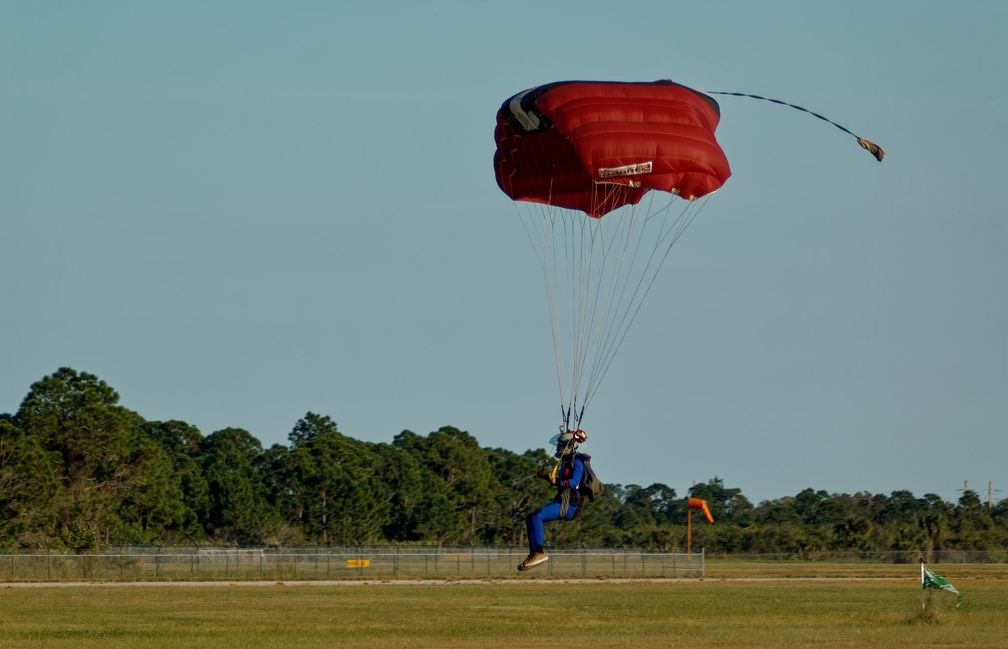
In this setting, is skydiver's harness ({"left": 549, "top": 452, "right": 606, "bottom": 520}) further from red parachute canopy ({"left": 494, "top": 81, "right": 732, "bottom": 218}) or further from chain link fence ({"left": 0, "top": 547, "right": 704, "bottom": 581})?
chain link fence ({"left": 0, "top": 547, "right": 704, "bottom": 581})

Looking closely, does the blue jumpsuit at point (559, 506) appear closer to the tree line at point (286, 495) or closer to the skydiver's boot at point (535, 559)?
the skydiver's boot at point (535, 559)

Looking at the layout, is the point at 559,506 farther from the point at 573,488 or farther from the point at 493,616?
the point at 493,616

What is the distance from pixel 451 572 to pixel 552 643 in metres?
30.3

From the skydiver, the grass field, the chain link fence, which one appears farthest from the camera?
the chain link fence

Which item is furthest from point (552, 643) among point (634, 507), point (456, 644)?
point (634, 507)

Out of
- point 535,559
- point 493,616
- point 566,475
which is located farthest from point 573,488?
point 493,616

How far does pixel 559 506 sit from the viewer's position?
779 inches

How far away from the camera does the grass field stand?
3002cm

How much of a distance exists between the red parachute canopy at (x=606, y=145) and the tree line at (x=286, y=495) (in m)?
41.3

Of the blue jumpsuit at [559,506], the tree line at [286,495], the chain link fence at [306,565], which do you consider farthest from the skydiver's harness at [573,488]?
the tree line at [286,495]

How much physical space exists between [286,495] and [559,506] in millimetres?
69227

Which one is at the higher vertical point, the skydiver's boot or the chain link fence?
the skydiver's boot

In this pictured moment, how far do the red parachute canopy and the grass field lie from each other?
32.6 feet

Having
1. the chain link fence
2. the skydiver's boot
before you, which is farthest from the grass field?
the skydiver's boot
